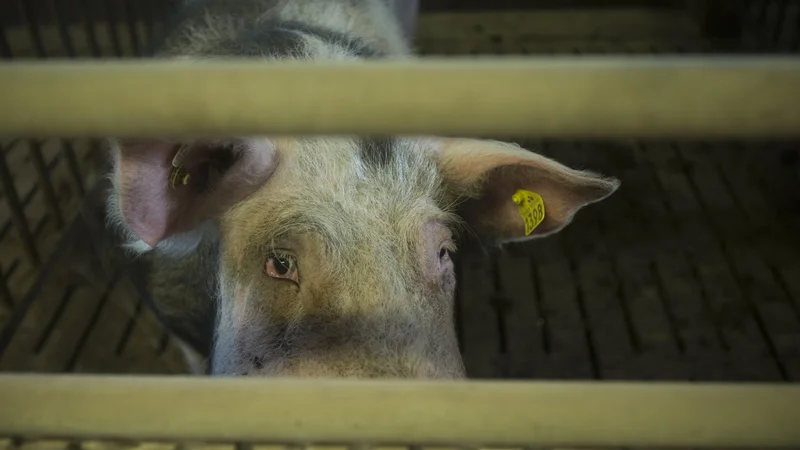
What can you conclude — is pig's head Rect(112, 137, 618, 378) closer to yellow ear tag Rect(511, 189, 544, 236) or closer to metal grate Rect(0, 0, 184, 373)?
yellow ear tag Rect(511, 189, 544, 236)

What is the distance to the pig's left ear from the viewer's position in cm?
151

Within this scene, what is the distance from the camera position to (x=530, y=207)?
63.7 inches

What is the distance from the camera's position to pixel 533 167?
154cm

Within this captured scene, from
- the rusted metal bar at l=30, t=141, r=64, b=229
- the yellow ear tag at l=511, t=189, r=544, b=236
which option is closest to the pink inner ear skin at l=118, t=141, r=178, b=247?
the yellow ear tag at l=511, t=189, r=544, b=236

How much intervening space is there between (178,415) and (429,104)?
1.07ft

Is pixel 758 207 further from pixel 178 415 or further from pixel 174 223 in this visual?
pixel 178 415

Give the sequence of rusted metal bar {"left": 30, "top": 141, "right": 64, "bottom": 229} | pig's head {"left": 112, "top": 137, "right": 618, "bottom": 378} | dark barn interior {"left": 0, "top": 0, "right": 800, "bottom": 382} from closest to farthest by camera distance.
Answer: pig's head {"left": 112, "top": 137, "right": 618, "bottom": 378} < dark barn interior {"left": 0, "top": 0, "right": 800, "bottom": 382} < rusted metal bar {"left": 30, "top": 141, "right": 64, "bottom": 229}

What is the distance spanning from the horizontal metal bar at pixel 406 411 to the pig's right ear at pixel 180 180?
703mm

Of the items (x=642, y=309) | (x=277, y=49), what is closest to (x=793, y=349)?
(x=642, y=309)

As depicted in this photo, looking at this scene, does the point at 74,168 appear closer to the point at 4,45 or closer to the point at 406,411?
the point at 4,45

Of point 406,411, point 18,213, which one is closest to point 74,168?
A: point 18,213

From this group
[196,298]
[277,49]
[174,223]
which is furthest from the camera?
[196,298]

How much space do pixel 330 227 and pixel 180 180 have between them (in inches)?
11.1

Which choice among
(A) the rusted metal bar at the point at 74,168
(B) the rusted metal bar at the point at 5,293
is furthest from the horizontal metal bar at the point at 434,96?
(A) the rusted metal bar at the point at 74,168
